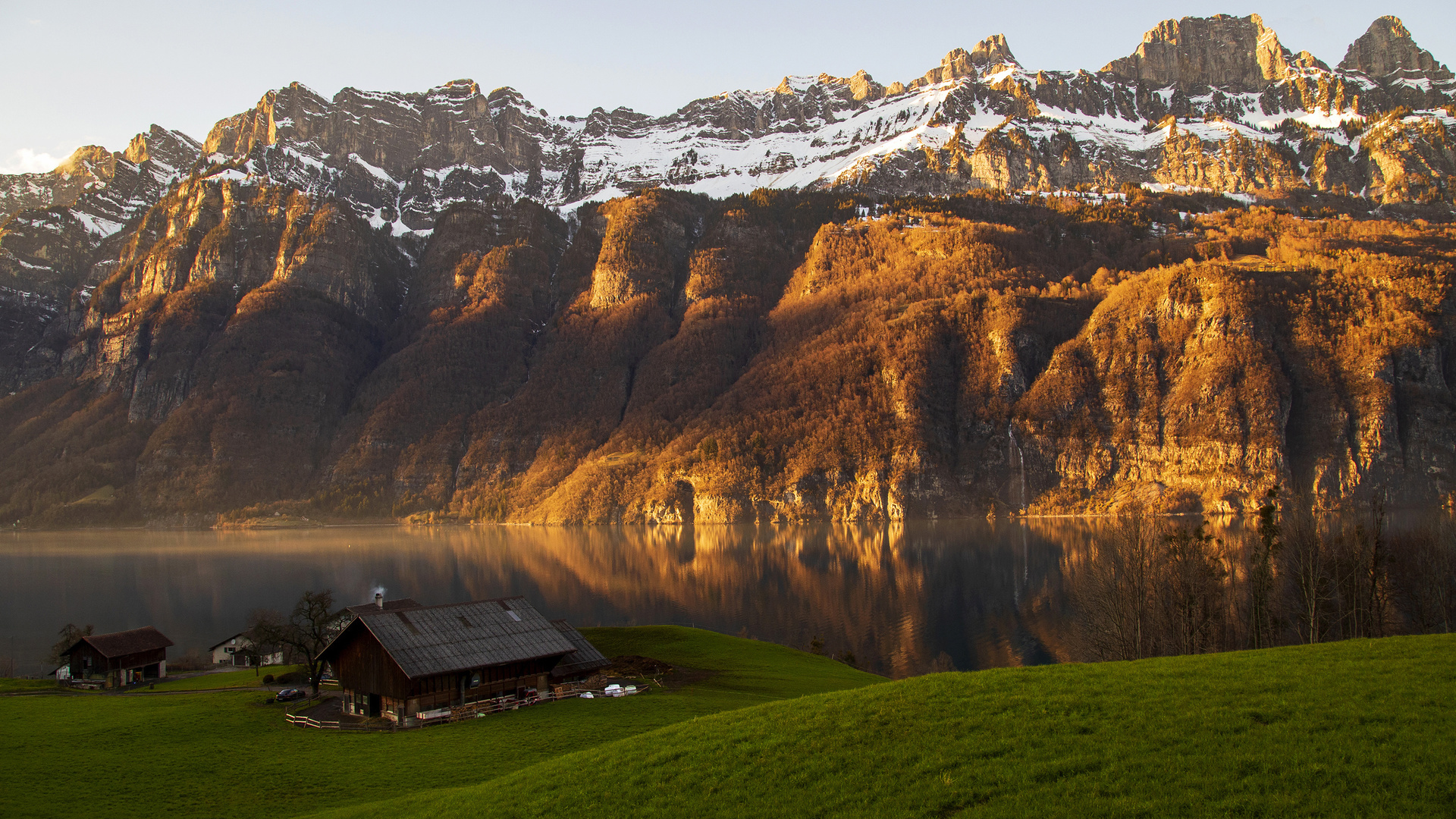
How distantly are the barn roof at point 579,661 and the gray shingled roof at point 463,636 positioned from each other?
3.99 ft

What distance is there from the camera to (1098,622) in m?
57.4

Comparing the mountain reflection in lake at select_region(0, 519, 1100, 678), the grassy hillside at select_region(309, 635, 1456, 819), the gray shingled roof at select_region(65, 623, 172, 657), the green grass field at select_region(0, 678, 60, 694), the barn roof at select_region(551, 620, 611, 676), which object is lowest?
the mountain reflection in lake at select_region(0, 519, 1100, 678)

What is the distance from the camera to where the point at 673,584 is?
10662cm

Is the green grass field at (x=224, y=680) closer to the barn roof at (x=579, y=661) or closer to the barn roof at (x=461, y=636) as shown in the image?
the barn roof at (x=461, y=636)

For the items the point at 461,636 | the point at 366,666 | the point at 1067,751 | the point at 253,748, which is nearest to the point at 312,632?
the point at 366,666

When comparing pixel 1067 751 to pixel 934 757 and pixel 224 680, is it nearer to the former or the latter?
pixel 934 757

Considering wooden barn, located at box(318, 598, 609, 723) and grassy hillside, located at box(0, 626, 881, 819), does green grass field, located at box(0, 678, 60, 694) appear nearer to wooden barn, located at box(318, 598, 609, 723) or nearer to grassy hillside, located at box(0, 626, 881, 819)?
grassy hillside, located at box(0, 626, 881, 819)

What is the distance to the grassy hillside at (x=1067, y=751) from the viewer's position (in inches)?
565

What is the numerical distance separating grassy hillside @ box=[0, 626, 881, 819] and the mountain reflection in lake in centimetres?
2979

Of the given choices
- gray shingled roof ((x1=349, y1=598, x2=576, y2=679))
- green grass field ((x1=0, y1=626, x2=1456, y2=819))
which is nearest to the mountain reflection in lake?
gray shingled roof ((x1=349, y1=598, x2=576, y2=679))

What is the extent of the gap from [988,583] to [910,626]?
25.4 metres

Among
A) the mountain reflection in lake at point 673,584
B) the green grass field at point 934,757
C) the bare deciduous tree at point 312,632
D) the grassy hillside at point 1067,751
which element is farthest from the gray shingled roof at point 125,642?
the grassy hillside at point 1067,751

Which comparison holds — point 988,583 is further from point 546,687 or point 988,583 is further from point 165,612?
point 165,612

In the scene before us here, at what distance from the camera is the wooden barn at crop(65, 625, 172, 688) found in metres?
56.7
